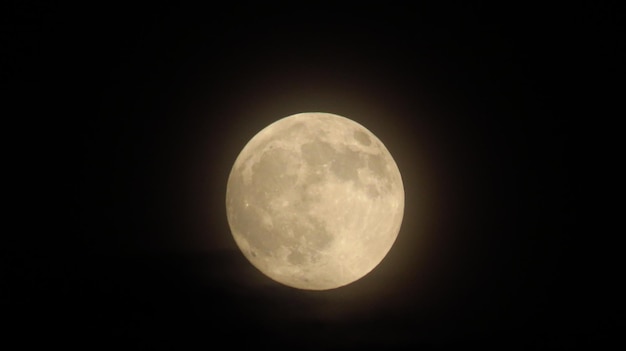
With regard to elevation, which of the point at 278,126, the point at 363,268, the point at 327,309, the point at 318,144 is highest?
the point at 278,126

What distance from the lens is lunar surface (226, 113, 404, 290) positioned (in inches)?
91.7

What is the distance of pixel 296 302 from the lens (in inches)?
102

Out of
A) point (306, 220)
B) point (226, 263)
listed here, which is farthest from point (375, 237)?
point (226, 263)

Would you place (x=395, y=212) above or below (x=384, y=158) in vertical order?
below

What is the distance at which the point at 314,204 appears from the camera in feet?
7.59

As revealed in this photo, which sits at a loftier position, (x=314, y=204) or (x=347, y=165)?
(x=347, y=165)

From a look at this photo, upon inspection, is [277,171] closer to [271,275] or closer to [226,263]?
[271,275]

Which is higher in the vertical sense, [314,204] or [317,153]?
[317,153]

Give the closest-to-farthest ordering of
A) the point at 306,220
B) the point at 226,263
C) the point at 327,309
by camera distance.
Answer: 1. the point at 306,220
2. the point at 327,309
3. the point at 226,263

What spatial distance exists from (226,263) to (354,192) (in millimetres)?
1123

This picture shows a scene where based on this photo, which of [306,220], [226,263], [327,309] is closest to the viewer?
[306,220]

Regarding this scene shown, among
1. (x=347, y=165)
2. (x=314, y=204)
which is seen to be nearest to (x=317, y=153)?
(x=347, y=165)

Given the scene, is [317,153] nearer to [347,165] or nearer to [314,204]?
[347,165]

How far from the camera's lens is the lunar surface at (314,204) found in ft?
7.64
